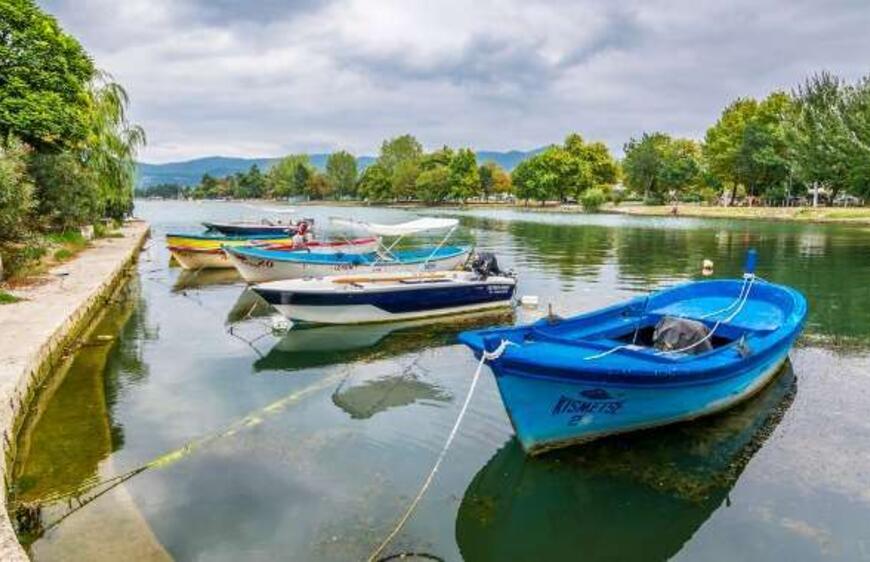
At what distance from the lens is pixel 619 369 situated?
26.6 ft

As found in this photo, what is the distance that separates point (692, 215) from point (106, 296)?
2963 inches

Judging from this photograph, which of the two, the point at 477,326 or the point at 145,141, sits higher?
the point at 145,141

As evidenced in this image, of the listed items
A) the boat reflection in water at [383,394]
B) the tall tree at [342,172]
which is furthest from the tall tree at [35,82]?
the tall tree at [342,172]

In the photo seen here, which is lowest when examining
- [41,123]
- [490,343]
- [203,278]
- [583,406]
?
[203,278]

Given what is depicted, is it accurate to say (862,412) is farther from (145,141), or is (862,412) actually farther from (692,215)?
(692,215)

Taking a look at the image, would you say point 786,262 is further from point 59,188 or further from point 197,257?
point 59,188

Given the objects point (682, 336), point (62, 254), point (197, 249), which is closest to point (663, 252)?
point (197, 249)

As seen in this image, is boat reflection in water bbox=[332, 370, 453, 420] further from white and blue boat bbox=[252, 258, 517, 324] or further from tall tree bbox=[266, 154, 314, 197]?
tall tree bbox=[266, 154, 314, 197]

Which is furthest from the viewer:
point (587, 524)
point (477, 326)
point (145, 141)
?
point (145, 141)

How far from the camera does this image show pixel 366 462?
29.1 feet

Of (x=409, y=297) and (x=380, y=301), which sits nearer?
(x=380, y=301)

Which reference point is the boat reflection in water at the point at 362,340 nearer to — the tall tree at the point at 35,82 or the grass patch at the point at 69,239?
the tall tree at the point at 35,82

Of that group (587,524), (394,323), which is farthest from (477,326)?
(587,524)

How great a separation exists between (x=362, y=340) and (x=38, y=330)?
6.71 m
